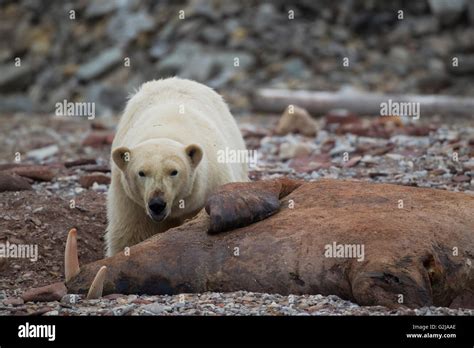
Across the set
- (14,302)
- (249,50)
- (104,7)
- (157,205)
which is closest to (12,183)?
(157,205)

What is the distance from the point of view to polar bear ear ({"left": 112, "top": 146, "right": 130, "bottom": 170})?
7.38 m

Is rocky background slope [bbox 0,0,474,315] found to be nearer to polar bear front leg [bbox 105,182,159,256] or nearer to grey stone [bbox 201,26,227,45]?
grey stone [bbox 201,26,227,45]

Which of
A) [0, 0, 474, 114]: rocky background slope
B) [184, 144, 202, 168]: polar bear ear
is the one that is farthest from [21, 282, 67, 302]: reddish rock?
[0, 0, 474, 114]: rocky background slope

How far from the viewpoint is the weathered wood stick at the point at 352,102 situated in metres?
15.5

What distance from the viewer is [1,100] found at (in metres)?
21.3

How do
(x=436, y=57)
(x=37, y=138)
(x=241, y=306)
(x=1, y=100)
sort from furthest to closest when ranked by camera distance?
(x=1, y=100) → (x=436, y=57) → (x=37, y=138) → (x=241, y=306)

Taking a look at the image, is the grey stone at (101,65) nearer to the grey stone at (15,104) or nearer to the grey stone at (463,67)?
the grey stone at (15,104)

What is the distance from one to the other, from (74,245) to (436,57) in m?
14.8

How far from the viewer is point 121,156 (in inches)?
294

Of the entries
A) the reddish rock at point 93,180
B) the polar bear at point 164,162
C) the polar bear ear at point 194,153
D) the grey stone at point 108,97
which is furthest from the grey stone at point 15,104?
the polar bear ear at point 194,153

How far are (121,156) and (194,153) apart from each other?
598 mm

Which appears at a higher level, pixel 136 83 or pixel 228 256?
pixel 136 83
